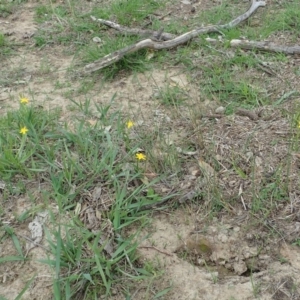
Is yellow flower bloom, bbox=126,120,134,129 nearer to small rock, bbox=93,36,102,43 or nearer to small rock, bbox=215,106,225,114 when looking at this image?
small rock, bbox=215,106,225,114

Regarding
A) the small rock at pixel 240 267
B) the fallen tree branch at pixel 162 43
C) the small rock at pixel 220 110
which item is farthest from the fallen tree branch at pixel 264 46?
the small rock at pixel 240 267

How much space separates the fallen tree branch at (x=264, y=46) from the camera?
3.80 meters

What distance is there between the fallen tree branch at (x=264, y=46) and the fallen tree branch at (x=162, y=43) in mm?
300

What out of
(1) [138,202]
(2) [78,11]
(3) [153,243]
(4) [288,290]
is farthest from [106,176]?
(2) [78,11]

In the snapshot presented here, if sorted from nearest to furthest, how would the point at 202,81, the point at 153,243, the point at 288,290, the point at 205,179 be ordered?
the point at 288,290
the point at 153,243
the point at 205,179
the point at 202,81

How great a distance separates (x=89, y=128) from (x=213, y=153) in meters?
0.76

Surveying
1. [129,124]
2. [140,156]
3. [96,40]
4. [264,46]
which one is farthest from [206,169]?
[96,40]

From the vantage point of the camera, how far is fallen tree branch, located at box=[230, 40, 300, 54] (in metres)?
3.80

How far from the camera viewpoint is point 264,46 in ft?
12.6

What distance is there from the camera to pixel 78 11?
4645mm

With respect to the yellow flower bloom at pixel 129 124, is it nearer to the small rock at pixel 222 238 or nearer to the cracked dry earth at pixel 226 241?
the cracked dry earth at pixel 226 241

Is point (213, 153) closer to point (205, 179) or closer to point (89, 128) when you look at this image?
point (205, 179)

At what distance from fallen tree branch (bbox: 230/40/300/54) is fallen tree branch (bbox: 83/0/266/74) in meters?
0.30

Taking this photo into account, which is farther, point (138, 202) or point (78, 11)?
point (78, 11)
